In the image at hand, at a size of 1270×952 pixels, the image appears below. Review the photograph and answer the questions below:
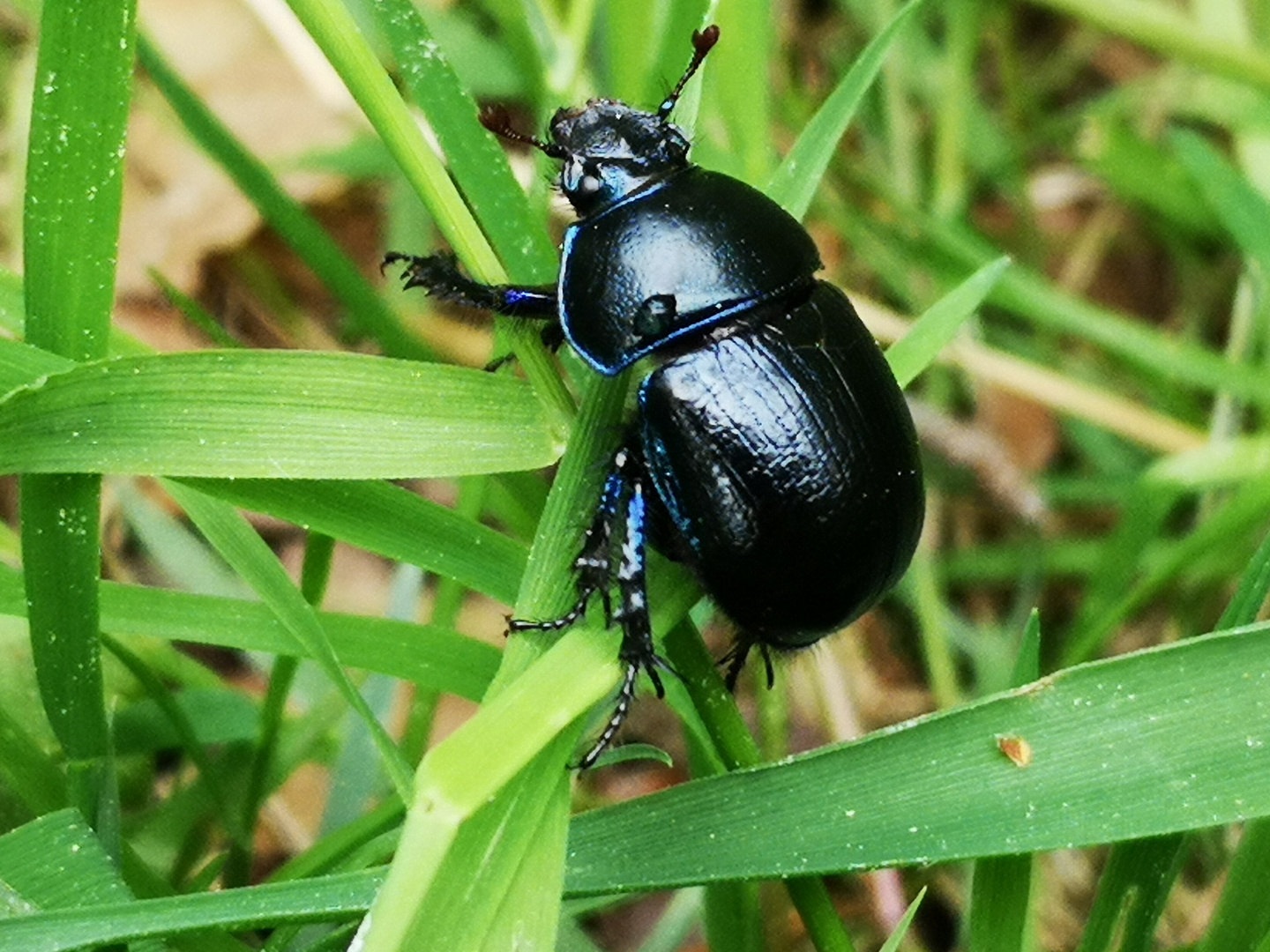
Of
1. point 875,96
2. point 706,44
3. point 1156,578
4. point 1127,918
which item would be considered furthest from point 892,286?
point 1127,918

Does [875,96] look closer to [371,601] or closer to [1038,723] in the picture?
[371,601]

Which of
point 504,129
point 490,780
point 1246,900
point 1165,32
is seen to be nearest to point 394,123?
point 504,129

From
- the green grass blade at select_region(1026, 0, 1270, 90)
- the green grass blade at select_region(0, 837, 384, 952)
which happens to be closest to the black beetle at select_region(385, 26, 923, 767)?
the green grass blade at select_region(0, 837, 384, 952)

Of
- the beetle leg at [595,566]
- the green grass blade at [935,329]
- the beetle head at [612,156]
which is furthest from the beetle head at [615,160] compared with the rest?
the beetle leg at [595,566]

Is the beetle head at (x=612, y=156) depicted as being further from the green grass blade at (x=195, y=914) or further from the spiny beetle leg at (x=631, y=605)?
the green grass blade at (x=195, y=914)

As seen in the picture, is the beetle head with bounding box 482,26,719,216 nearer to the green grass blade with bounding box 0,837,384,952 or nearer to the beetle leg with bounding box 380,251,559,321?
the beetle leg with bounding box 380,251,559,321

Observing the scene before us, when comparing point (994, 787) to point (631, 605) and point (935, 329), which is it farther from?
point (935, 329)
